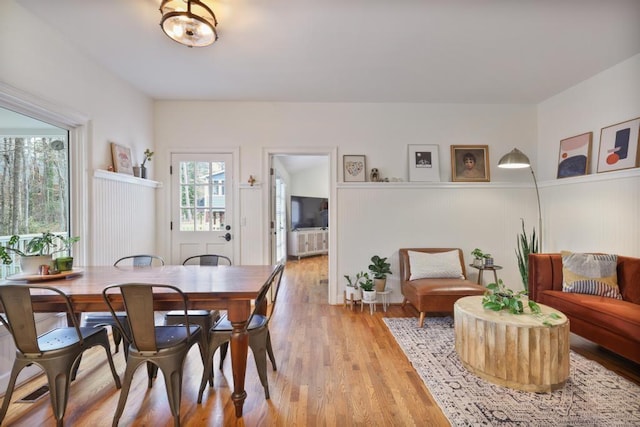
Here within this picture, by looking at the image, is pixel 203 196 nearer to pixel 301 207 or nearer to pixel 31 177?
pixel 31 177

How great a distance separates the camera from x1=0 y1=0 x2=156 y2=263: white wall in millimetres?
2006

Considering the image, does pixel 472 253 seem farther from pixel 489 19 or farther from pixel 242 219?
pixel 242 219

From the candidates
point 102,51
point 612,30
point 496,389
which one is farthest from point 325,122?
point 496,389

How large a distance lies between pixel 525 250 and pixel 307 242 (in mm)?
5342

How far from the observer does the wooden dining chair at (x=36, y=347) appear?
146cm

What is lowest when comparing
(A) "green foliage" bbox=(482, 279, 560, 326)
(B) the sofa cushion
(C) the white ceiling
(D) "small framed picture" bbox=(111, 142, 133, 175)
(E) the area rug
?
(E) the area rug

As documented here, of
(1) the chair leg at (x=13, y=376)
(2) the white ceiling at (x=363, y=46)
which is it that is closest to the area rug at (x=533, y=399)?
(1) the chair leg at (x=13, y=376)

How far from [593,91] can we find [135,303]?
4.70 metres

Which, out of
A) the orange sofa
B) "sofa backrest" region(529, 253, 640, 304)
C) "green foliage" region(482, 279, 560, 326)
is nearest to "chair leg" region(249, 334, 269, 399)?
"green foliage" region(482, 279, 560, 326)

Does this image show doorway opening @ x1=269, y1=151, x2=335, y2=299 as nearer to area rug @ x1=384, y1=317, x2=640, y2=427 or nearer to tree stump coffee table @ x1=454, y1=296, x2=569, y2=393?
area rug @ x1=384, y1=317, x2=640, y2=427

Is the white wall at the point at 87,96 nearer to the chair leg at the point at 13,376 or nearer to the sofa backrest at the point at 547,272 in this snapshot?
the chair leg at the point at 13,376

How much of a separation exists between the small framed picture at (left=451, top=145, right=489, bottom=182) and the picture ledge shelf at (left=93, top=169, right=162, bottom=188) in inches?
156

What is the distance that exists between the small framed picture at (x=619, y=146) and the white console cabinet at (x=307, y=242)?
6015 mm

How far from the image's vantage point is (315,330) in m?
2.92
